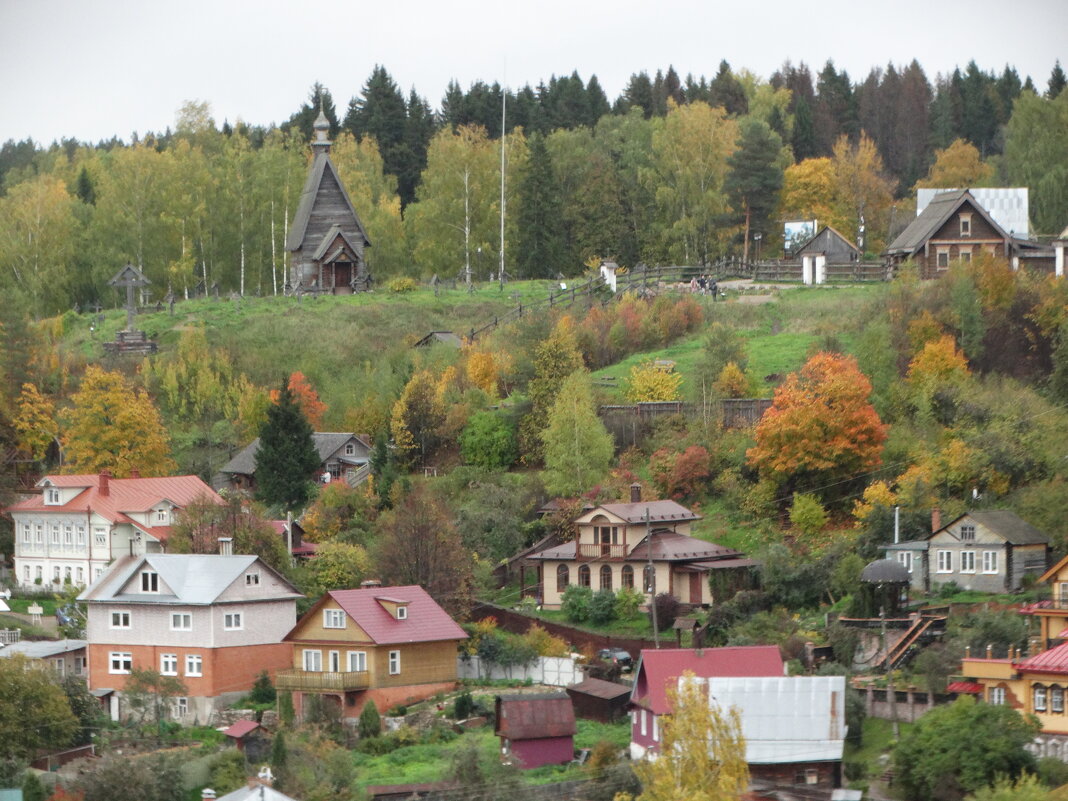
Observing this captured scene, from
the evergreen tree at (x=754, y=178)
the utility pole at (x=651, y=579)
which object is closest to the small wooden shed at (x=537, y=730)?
A: the utility pole at (x=651, y=579)

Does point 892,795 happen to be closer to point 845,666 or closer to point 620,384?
point 845,666

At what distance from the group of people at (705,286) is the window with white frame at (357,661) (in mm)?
34083

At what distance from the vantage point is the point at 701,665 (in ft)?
157

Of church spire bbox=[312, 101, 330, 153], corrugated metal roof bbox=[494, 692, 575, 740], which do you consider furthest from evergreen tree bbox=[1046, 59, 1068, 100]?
corrugated metal roof bbox=[494, 692, 575, 740]

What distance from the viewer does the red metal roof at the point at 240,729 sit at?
165 ft

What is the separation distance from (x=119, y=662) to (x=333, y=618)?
669 cm

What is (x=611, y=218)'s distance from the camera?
98.8 metres

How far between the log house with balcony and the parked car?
390 cm

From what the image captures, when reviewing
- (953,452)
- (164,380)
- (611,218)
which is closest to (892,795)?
(953,452)

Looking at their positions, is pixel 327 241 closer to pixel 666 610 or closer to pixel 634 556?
pixel 634 556

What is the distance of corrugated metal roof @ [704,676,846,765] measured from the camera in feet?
146

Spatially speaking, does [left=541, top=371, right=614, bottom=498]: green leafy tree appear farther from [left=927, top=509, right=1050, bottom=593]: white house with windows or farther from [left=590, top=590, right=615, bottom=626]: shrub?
[left=927, top=509, right=1050, bottom=593]: white house with windows

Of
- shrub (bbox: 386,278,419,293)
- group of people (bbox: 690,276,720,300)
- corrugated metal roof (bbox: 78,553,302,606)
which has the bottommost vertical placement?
corrugated metal roof (bbox: 78,553,302,606)

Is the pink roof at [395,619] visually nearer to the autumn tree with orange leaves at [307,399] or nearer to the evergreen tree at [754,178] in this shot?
the autumn tree with orange leaves at [307,399]
